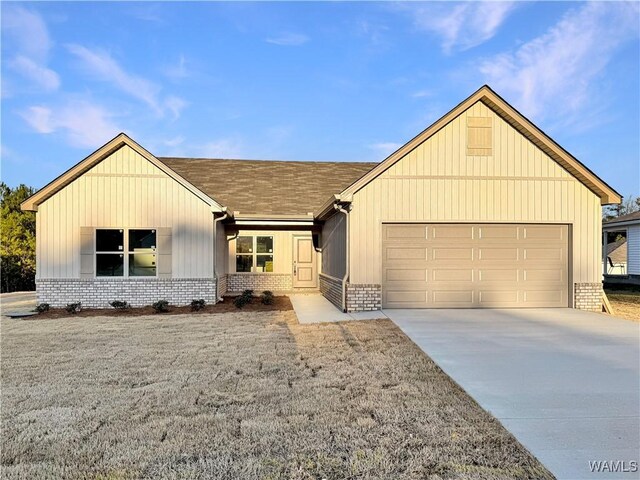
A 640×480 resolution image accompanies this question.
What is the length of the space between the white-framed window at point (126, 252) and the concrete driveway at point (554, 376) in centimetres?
731

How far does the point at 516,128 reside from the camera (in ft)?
36.0

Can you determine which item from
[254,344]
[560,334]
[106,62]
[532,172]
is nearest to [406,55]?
[532,172]

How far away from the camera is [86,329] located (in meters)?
8.80

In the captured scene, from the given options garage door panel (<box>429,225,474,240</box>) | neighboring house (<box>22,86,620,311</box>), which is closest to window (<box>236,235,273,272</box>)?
neighboring house (<box>22,86,620,311</box>)

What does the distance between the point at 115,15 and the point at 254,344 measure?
9971mm

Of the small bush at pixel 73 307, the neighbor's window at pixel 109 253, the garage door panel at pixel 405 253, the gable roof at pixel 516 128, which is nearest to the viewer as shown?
the gable roof at pixel 516 128

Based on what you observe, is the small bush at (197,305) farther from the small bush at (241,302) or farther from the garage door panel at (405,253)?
the garage door panel at (405,253)

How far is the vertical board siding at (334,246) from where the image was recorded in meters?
11.4

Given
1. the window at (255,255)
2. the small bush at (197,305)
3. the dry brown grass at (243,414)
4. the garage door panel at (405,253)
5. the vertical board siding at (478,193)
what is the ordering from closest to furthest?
1. the dry brown grass at (243,414)
2. the vertical board siding at (478,193)
3. the garage door panel at (405,253)
4. the small bush at (197,305)
5. the window at (255,255)

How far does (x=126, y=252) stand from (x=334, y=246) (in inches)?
244

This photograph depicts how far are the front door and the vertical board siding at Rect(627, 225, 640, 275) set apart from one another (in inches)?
721

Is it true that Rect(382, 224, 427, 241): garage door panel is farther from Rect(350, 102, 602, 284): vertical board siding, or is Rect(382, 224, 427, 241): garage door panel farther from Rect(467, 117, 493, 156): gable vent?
Rect(467, 117, 493, 156): gable vent

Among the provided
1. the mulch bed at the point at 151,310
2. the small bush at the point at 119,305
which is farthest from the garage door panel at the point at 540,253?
the small bush at the point at 119,305

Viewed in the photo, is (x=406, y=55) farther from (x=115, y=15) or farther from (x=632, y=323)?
(x=632, y=323)
